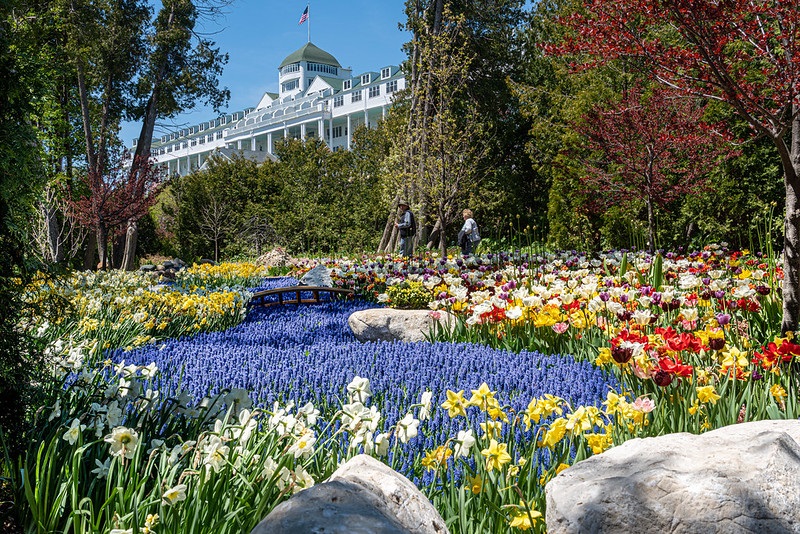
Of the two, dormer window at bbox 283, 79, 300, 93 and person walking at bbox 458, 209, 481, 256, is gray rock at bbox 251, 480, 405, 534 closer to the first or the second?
person walking at bbox 458, 209, 481, 256

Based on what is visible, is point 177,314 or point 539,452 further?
point 177,314

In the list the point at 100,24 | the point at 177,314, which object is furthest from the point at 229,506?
the point at 100,24

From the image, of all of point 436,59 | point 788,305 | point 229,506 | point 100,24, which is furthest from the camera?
point 100,24

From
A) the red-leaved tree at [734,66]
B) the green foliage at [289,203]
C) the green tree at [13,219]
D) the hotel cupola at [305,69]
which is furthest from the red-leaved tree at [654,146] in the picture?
the hotel cupola at [305,69]

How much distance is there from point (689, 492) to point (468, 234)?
11664 millimetres

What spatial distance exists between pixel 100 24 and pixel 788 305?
18.5m

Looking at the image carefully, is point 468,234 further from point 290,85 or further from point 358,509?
point 290,85

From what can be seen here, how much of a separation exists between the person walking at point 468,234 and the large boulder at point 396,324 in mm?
7194

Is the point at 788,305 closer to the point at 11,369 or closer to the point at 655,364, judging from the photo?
the point at 655,364

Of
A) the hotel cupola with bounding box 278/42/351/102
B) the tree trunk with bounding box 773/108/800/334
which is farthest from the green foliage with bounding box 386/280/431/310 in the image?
the hotel cupola with bounding box 278/42/351/102

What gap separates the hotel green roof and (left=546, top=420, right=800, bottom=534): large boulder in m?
74.7

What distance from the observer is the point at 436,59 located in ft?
50.3

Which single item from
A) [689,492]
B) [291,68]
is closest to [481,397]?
[689,492]

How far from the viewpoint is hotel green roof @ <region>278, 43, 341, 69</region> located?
71.1 meters
